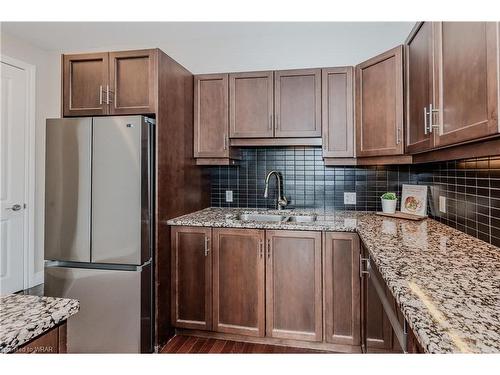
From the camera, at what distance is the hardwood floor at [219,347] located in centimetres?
214

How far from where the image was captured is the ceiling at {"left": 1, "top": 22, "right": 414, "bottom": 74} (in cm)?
276

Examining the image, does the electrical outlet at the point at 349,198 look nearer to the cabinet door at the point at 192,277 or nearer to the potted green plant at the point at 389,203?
the potted green plant at the point at 389,203

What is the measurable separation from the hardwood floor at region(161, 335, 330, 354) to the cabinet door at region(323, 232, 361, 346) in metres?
0.20

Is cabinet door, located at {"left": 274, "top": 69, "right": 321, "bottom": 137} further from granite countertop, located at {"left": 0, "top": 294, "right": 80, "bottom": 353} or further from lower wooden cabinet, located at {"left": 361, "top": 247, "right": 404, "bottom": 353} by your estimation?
granite countertop, located at {"left": 0, "top": 294, "right": 80, "bottom": 353}

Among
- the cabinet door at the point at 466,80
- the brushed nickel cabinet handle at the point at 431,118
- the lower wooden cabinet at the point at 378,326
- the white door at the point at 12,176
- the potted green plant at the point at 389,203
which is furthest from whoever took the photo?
the white door at the point at 12,176

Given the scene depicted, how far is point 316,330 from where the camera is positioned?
2148 mm

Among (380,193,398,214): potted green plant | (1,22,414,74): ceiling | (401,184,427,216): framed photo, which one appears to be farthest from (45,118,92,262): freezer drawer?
(401,184,427,216): framed photo

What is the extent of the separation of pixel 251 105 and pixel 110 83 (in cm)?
106

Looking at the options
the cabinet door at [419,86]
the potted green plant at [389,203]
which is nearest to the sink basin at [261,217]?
the potted green plant at [389,203]

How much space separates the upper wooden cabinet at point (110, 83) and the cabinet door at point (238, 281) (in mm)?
1059

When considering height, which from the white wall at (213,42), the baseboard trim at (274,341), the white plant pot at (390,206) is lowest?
the baseboard trim at (274,341)
